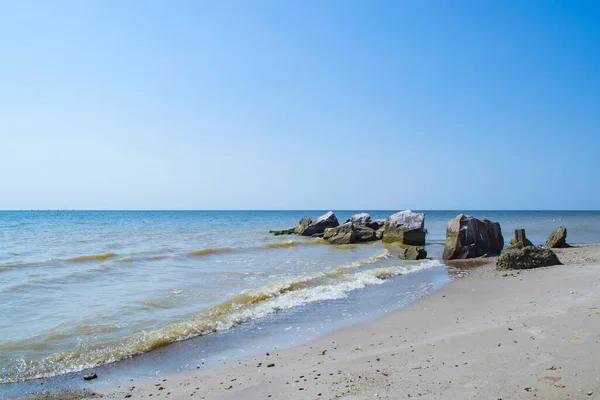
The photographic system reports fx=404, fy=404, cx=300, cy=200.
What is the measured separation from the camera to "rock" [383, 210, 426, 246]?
2503 cm

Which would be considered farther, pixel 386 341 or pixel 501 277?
pixel 501 277

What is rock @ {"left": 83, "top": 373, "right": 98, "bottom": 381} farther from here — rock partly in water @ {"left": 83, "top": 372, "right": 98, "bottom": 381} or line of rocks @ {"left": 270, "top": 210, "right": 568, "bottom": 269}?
line of rocks @ {"left": 270, "top": 210, "right": 568, "bottom": 269}

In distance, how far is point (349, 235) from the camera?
1081 inches

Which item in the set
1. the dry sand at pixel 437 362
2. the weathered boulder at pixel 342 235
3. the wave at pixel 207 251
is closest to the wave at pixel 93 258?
the wave at pixel 207 251

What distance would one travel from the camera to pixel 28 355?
6.66 metres

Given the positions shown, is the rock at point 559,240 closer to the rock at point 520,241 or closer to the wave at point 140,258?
the rock at point 520,241

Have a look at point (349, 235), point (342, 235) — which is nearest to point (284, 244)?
point (342, 235)

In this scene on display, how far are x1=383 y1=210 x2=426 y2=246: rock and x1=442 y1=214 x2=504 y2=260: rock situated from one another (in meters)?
5.84

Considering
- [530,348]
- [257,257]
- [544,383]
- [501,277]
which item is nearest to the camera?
[544,383]

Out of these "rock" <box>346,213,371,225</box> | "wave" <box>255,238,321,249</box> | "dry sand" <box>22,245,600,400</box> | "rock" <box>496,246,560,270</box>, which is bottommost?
"wave" <box>255,238,321,249</box>

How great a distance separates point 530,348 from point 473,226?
13.8m

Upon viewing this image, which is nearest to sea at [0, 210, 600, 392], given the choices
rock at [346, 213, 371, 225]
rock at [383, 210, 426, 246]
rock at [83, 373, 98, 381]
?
rock at [83, 373, 98, 381]

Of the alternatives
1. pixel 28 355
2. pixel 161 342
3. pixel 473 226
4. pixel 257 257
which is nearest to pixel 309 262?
pixel 257 257

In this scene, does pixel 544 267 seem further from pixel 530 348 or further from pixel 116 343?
pixel 116 343
